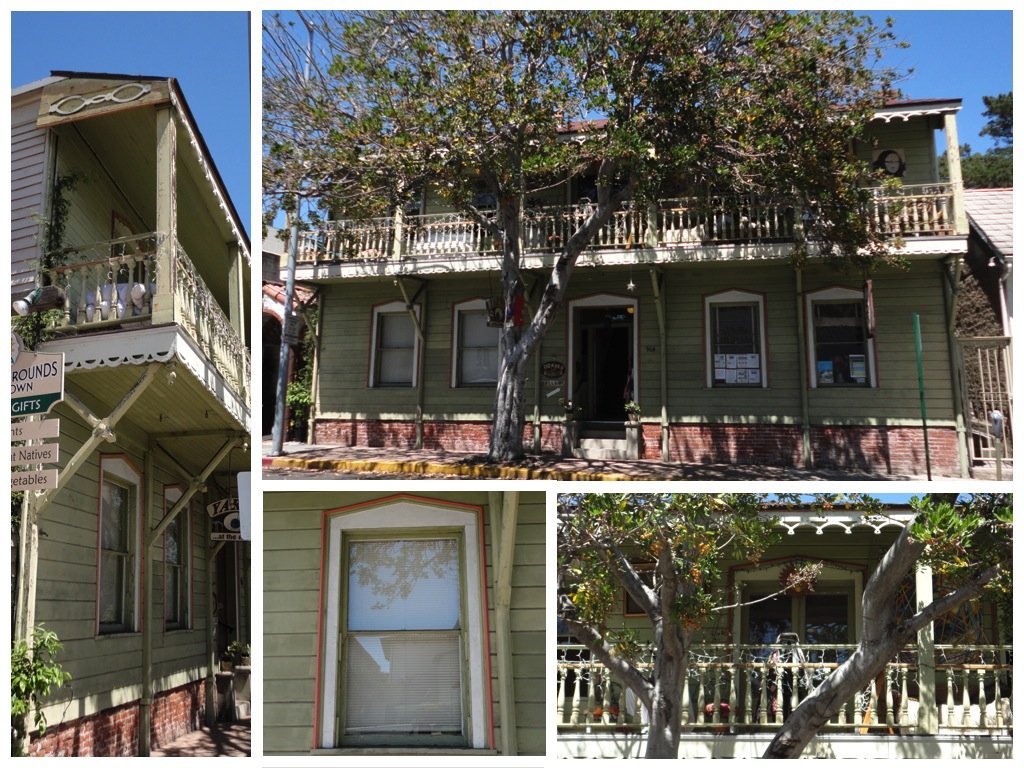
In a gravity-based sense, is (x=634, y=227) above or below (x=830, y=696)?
above

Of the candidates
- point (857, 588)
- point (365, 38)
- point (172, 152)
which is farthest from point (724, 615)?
point (365, 38)

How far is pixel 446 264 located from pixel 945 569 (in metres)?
8.94

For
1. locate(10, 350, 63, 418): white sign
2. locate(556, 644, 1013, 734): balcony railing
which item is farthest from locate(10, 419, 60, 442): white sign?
locate(556, 644, 1013, 734): balcony railing

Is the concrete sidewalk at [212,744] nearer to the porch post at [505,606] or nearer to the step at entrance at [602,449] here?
the porch post at [505,606]

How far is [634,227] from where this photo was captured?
1218 centimetres

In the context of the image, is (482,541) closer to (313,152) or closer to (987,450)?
(313,152)

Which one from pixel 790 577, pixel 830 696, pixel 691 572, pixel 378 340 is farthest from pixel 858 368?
pixel 691 572

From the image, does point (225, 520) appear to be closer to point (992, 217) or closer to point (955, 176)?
point (955, 176)

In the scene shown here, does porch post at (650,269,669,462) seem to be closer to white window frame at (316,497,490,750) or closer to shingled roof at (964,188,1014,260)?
shingled roof at (964,188,1014,260)

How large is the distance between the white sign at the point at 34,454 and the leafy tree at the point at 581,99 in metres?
4.60

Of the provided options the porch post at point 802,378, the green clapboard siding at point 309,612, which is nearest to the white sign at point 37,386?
the green clapboard siding at point 309,612

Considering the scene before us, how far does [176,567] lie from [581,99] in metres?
6.86

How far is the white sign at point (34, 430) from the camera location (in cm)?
497

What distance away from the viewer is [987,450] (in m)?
11.3
